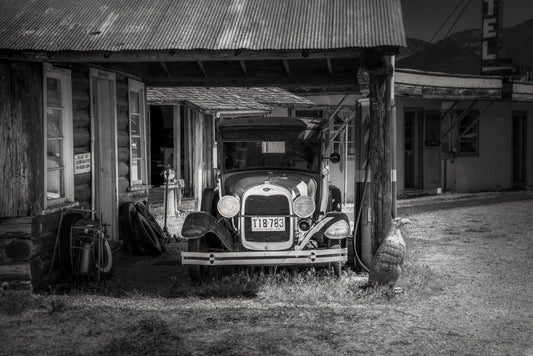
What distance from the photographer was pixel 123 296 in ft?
26.6

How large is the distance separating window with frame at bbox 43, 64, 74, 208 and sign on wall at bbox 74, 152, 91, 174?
0.82ft

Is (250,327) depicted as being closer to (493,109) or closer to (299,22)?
(299,22)

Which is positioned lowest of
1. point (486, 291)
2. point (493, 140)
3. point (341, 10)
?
point (486, 291)

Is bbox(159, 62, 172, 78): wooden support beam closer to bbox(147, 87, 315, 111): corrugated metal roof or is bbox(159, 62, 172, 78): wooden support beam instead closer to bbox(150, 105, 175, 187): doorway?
bbox(147, 87, 315, 111): corrugated metal roof

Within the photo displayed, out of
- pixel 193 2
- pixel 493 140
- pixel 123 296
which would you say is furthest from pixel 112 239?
pixel 493 140

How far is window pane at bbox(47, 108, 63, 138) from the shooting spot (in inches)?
355

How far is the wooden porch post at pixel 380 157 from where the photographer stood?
8695 mm

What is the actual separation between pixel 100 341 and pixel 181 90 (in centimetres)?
1139

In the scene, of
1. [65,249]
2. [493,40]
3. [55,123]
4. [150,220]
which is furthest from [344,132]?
[65,249]

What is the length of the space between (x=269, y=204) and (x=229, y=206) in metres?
0.49

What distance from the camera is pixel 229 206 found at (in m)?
8.66

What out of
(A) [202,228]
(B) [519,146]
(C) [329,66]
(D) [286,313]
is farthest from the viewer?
(B) [519,146]

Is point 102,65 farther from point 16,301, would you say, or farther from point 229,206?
point 16,301

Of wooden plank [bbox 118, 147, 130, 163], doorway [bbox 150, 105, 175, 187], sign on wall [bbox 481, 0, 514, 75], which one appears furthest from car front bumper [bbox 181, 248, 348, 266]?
sign on wall [bbox 481, 0, 514, 75]
